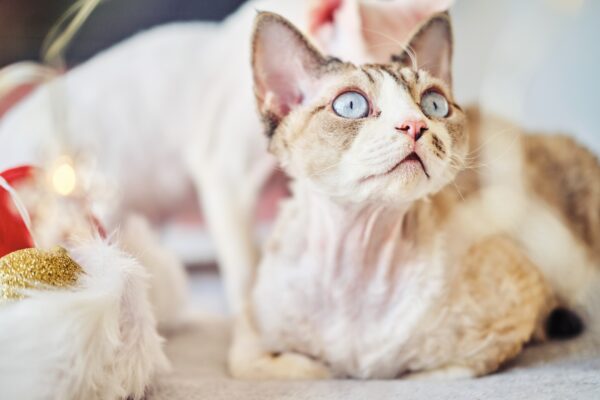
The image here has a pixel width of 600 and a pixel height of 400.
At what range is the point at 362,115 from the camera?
2.19 feet

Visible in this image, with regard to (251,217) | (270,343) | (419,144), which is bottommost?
(270,343)

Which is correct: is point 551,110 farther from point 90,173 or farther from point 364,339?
point 90,173

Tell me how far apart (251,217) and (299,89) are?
0.48 meters

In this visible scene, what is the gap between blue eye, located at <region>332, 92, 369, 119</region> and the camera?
67cm

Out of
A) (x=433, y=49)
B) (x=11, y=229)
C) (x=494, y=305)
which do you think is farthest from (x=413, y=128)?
(x=11, y=229)

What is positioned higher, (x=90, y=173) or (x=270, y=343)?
(x=90, y=173)

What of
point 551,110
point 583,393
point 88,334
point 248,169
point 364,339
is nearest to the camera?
point 88,334

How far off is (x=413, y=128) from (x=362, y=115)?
0.23 ft

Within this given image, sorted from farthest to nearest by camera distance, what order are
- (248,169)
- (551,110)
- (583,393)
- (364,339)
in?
(248,169) < (551,110) < (364,339) < (583,393)

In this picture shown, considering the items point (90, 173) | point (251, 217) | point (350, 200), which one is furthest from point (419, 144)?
point (90, 173)

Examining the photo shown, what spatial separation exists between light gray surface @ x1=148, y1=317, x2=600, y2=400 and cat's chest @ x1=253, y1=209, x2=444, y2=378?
36 mm

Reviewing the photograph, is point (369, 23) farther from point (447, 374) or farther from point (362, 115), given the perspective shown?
point (447, 374)

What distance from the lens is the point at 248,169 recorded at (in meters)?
1.16

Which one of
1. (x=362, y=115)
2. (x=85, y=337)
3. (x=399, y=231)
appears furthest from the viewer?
(x=399, y=231)
